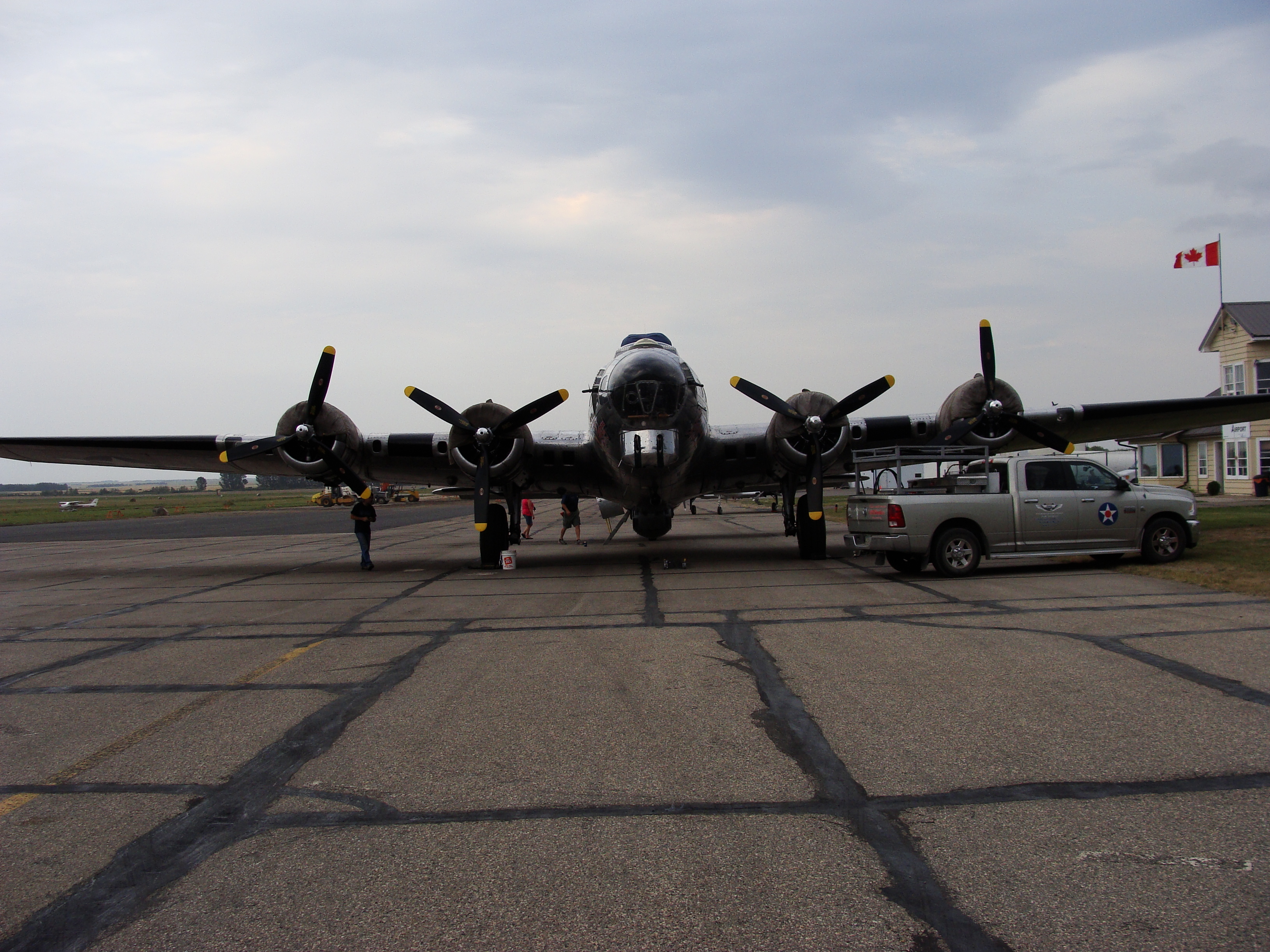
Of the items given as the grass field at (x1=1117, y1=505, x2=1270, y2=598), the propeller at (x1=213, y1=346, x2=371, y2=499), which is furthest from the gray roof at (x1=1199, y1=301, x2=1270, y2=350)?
the propeller at (x1=213, y1=346, x2=371, y2=499)

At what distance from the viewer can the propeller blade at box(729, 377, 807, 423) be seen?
54.6 feet

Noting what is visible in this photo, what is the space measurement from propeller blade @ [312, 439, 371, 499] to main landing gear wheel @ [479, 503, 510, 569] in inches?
98.3

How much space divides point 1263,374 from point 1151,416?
20100 millimetres

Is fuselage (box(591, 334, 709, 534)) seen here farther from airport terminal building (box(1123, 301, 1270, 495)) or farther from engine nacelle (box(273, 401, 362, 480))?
airport terminal building (box(1123, 301, 1270, 495))

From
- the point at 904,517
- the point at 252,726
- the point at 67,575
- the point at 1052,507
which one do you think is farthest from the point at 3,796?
the point at 67,575

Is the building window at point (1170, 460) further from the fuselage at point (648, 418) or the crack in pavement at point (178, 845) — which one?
the crack in pavement at point (178, 845)

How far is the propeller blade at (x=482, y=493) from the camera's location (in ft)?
54.6

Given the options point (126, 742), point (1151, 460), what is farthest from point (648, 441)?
point (1151, 460)

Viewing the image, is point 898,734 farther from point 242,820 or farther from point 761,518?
point 761,518

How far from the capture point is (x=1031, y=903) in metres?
3.15

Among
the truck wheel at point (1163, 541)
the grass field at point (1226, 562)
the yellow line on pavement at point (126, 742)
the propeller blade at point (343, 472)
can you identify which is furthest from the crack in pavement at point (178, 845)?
the truck wheel at point (1163, 541)

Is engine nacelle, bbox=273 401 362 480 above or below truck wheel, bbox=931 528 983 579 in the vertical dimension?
above

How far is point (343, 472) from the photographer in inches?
706

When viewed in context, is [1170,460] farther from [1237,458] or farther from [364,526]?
[364,526]
